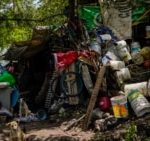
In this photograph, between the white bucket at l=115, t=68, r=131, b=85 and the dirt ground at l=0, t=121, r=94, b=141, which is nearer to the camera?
the dirt ground at l=0, t=121, r=94, b=141

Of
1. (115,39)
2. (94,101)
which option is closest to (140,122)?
(94,101)

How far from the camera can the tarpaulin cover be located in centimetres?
1560

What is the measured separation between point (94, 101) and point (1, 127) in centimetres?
256

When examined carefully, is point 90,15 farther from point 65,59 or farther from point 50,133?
point 50,133

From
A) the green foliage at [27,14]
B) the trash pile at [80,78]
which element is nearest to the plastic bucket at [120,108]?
the trash pile at [80,78]

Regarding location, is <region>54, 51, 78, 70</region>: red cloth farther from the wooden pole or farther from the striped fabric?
the wooden pole

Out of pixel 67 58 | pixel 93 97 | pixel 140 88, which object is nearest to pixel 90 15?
pixel 67 58

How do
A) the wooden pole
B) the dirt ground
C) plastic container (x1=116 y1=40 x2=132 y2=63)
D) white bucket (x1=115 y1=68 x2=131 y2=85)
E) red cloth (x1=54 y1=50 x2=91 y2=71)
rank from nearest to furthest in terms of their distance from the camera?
the dirt ground, the wooden pole, white bucket (x1=115 y1=68 x2=131 y2=85), red cloth (x1=54 y1=50 x2=91 y2=71), plastic container (x1=116 y1=40 x2=132 y2=63)

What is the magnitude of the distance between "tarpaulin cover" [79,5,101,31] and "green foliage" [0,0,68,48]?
156 centimetres

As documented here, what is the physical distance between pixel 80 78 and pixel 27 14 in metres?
7.95

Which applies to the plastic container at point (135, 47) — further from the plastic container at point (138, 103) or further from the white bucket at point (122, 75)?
the plastic container at point (138, 103)

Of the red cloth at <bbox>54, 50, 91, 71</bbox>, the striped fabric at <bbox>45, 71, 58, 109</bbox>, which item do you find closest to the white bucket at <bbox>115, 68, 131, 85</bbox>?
the red cloth at <bbox>54, 50, 91, 71</bbox>

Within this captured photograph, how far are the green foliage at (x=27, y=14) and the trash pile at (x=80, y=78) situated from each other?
1.88 meters

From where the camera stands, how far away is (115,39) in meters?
14.9
